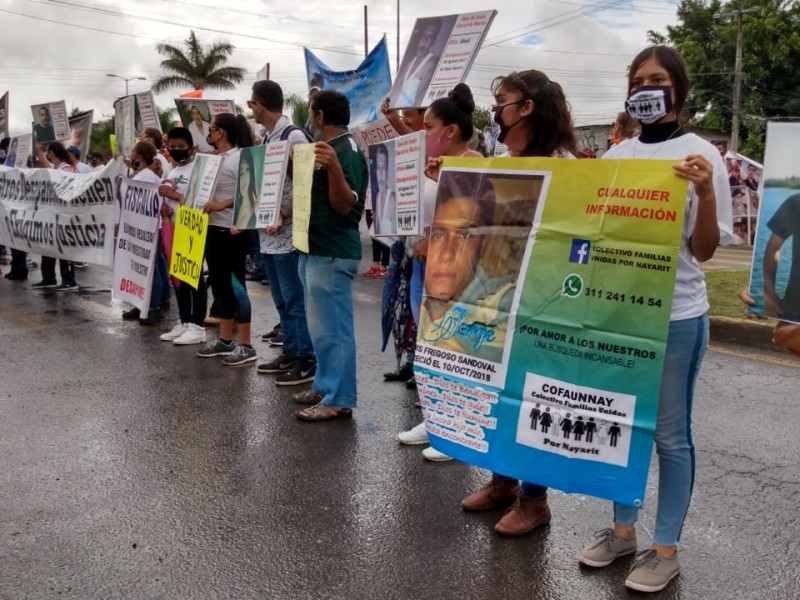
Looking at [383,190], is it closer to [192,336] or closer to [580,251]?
[580,251]

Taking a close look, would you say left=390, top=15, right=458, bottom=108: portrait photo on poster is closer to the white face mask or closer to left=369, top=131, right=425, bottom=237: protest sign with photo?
left=369, top=131, right=425, bottom=237: protest sign with photo

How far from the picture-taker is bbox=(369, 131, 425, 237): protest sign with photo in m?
4.04

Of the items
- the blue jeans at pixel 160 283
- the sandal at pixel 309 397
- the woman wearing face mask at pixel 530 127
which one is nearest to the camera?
the woman wearing face mask at pixel 530 127

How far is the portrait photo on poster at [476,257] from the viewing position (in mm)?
2965

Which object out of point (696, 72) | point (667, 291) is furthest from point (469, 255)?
point (696, 72)

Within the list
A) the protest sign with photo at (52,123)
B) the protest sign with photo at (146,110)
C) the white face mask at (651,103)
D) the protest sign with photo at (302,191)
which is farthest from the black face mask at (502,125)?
the protest sign with photo at (52,123)

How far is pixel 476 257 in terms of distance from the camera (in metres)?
3.10

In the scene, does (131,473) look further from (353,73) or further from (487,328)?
(353,73)

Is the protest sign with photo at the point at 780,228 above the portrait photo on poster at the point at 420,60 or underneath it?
underneath

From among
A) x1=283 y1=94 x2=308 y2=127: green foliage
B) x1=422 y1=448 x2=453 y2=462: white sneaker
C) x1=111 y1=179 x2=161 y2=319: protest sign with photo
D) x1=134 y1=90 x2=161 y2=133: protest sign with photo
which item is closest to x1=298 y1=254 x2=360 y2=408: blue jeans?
x1=422 y1=448 x2=453 y2=462: white sneaker

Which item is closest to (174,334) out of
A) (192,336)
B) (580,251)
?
(192,336)

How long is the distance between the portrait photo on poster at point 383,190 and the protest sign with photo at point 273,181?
0.83m

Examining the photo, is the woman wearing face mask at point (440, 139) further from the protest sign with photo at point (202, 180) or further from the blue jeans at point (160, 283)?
the blue jeans at point (160, 283)

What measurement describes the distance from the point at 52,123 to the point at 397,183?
839cm
